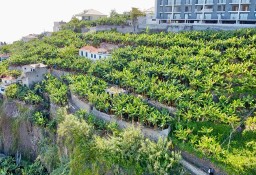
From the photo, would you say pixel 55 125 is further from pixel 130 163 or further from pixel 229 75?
pixel 229 75

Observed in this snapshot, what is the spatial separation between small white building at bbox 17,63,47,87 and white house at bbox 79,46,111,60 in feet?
22.5

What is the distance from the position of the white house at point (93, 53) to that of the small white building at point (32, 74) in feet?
22.5

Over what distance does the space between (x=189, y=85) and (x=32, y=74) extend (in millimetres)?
22957

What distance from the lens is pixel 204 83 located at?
27.4 metres

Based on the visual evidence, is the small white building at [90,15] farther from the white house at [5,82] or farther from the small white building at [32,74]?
the white house at [5,82]

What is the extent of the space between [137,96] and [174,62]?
753 cm

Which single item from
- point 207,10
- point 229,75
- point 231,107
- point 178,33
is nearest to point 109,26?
point 178,33

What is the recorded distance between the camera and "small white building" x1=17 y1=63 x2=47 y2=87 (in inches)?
1489

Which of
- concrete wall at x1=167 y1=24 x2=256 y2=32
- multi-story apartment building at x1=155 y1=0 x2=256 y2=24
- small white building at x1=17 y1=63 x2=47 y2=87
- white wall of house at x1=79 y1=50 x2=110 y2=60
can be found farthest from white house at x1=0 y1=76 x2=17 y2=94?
multi-story apartment building at x1=155 y1=0 x2=256 y2=24

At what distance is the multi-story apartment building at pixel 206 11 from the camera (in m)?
38.1

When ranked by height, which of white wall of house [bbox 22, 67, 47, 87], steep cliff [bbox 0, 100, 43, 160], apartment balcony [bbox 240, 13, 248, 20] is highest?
apartment balcony [bbox 240, 13, 248, 20]

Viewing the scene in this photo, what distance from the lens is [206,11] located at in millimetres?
41938

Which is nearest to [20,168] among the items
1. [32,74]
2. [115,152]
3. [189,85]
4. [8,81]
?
[32,74]

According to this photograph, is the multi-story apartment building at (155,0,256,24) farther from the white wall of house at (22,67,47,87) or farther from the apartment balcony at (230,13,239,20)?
the white wall of house at (22,67,47,87)
